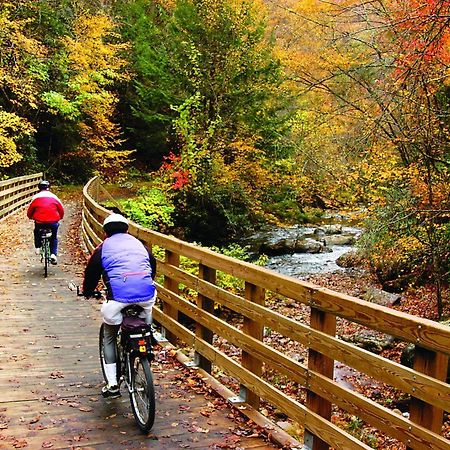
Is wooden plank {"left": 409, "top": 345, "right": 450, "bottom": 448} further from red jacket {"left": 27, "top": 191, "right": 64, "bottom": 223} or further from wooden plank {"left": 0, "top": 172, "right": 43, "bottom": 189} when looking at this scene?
wooden plank {"left": 0, "top": 172, "right": 43, "bottom": 189}

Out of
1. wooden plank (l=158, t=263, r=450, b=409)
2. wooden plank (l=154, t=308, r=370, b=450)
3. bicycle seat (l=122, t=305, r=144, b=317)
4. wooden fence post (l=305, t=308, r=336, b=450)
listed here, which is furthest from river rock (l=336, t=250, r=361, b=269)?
wooden fence post (l=305, t=308, r=336, b=450)

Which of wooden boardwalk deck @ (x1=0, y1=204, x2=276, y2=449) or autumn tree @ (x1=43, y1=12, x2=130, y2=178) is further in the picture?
autumn tree @ (x1=43, y1=12, x2=130, y2=178)

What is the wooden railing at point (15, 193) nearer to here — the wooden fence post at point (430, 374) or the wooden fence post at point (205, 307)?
the wooden fence post at point (205, 307)

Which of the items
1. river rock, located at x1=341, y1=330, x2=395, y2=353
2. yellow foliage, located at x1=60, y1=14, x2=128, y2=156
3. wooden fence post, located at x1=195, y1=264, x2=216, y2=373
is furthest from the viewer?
yellow foliage, located at x1=60, y1=14, x2=128, y2=156

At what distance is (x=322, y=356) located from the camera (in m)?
4.18

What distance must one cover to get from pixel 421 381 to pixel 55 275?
10564 millimetres

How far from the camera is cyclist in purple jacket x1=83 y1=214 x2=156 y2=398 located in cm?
506

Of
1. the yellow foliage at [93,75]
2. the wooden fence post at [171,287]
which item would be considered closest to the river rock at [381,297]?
the wooden fence post at [171,287]

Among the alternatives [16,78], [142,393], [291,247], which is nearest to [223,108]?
[291,247]

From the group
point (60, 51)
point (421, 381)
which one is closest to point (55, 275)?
point (421, 381)

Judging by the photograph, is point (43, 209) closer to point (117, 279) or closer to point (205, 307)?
point (205, 307)

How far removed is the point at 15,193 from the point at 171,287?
60.1 ft

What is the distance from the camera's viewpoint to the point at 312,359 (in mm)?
4238

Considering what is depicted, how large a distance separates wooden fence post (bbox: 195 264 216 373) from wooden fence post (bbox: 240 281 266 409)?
37.8 inches
